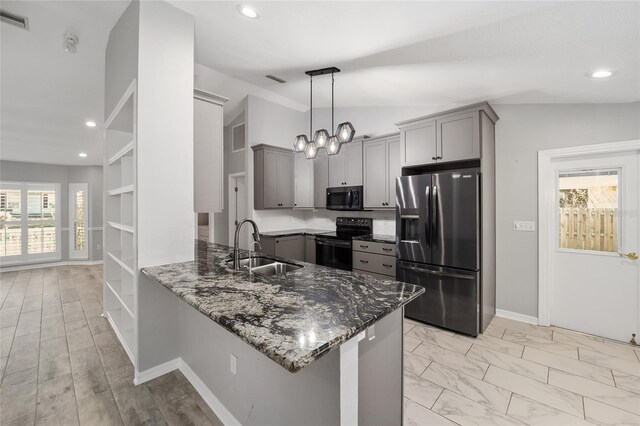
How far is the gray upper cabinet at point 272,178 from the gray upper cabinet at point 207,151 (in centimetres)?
189

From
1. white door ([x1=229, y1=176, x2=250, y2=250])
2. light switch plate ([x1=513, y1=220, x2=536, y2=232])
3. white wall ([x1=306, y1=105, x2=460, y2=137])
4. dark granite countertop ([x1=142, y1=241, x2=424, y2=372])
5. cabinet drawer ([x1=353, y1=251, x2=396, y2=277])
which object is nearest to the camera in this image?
dark granite countertop ([x1=142, y1=241, x2=424, y2=372])

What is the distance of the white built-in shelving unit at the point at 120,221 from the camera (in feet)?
8.24

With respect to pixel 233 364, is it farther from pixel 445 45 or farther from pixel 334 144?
pixel 445 45

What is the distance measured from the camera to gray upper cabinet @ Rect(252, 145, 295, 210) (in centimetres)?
466

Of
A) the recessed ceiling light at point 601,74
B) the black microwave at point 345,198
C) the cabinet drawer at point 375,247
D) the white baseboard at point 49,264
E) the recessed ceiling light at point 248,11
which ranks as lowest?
the white baseboard at point 49,264

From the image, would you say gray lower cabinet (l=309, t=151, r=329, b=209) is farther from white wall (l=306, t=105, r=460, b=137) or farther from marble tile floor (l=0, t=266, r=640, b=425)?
marble tile floor (l=0, t=266, r=640, b=425)

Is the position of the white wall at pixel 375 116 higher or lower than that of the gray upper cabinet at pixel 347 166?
higher

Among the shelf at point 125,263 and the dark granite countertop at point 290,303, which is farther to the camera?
the shelf at point 125,263

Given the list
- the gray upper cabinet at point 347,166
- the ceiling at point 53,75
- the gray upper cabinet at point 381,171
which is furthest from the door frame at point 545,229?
the ceiling at point 53,75

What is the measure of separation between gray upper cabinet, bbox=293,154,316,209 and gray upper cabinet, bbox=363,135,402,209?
120 centimetres

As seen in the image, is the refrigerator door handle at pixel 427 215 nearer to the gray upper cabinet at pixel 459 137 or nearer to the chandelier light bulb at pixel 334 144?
the gray upper cabinet at pixel 459 137

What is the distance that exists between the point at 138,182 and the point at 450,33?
8.27 ft

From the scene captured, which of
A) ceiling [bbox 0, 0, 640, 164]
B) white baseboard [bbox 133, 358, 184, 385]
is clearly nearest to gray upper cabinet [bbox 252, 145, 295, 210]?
ceiling [bbox 0, 0, 640, 164]

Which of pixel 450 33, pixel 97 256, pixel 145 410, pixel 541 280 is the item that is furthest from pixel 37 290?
pixel 541 280
